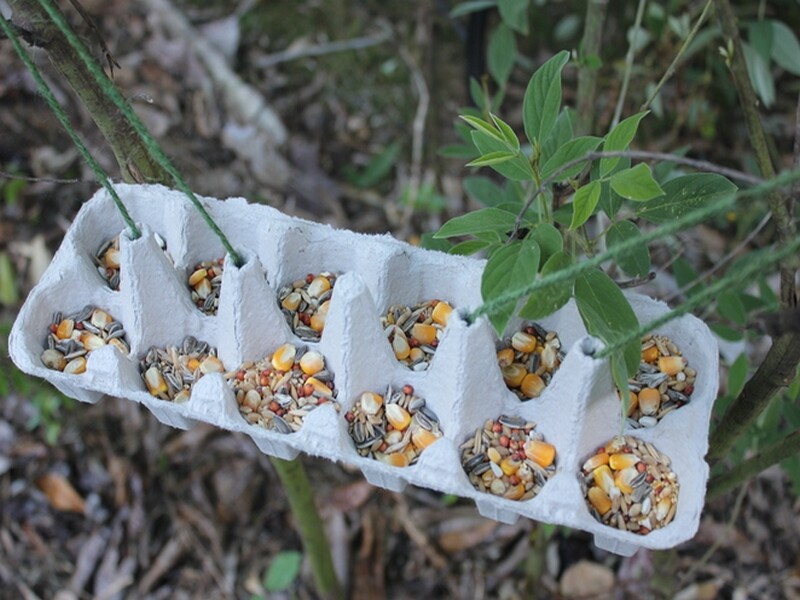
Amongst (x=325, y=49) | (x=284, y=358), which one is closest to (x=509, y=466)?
(x=284, y=358)

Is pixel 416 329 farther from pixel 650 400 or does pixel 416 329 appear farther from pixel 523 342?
pixel 650 400

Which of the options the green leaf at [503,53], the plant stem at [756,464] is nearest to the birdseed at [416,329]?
the plant stem at [756,464]

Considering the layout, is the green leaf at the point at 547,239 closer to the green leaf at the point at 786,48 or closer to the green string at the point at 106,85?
the green string at the point at 106,85

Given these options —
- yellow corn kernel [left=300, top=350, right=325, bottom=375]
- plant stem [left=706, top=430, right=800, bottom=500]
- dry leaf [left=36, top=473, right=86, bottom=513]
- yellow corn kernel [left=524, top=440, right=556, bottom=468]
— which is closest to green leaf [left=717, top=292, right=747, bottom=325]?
plant stem [left=706, top=430, right=800, bottom=500]

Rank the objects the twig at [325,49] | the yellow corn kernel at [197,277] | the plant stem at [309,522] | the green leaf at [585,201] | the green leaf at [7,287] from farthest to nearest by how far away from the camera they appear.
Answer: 1. the twig at [325,49]
2. the green leaf at [7,287]
3. the plant stem at [309,522]
4. the yellow corn kernel at [197,277]
5. the green leaf at [585,201]

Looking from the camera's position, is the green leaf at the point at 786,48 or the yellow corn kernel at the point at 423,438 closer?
the yellow corn kernel at the point at 423,438

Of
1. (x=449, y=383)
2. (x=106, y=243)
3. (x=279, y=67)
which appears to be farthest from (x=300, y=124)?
(x=449, y=383)

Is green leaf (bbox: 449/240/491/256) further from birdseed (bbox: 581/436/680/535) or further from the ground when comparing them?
the ground

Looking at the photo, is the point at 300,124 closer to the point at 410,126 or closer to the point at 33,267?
the point at 410,126
